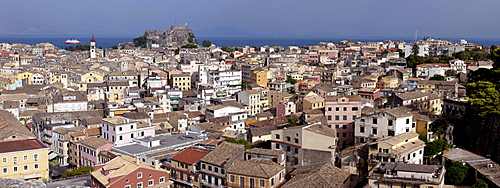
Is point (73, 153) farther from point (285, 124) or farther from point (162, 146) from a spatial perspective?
point (285, 124)

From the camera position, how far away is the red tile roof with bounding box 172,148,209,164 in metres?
23.6

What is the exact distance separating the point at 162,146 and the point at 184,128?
33.0 feet

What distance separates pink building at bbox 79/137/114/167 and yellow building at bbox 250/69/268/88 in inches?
1061

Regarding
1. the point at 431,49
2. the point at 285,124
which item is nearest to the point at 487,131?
the point at 285,124

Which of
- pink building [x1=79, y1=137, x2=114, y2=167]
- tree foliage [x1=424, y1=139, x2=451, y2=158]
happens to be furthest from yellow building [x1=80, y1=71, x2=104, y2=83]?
tree foliage [x1=424, y1=139, x2=451, y2=158]

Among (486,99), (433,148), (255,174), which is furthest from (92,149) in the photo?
(486,99)

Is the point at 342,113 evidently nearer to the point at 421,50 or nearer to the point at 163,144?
the point at 163,144

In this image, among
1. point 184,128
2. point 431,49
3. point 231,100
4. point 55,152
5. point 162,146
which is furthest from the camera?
Answer: point 431,49

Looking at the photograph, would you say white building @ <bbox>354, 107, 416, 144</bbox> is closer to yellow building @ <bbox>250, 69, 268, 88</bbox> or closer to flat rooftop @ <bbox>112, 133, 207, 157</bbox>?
flat rooftop @ <bbox>112, 133, 207, 157</bbox>

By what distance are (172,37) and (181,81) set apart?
245 feet

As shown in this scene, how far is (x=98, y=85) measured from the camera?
5019cm

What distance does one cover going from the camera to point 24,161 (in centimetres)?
2622

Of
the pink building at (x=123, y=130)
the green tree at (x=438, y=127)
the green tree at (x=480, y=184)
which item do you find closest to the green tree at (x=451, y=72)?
the green tree at (x=438, y=127)

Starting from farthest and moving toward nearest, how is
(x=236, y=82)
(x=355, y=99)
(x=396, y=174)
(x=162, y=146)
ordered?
(x=236, y=82) < (x=355, y=99) < (x=162, y=146) < (x=396, y=174)
